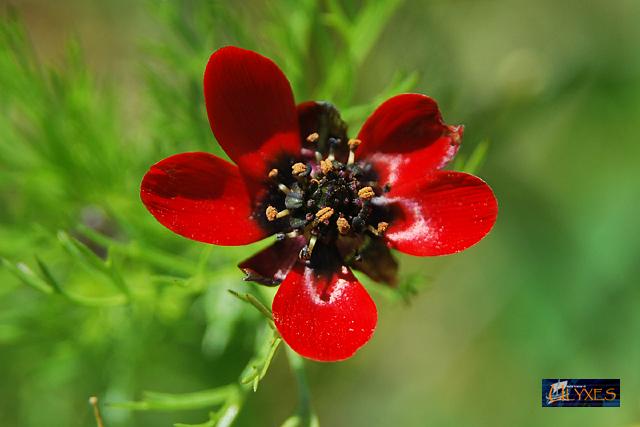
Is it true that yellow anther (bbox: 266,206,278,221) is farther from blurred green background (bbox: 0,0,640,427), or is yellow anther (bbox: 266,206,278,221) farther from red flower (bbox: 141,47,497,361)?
blurred green background (bbox: 0,0,640,427)

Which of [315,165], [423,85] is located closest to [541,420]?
[423,85]

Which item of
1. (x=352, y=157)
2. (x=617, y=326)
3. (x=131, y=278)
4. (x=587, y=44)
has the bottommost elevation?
(x=617, y=326)

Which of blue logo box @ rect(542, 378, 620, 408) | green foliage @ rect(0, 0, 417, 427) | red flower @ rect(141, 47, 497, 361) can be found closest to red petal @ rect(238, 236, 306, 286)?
red flower @ rect(141, 47, 497, 361)

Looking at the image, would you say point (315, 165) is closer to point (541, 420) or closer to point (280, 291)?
point (280, 291)

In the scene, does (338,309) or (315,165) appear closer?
(338,309)

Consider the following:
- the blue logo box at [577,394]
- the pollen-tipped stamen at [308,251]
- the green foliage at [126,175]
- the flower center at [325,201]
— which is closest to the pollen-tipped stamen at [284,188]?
the flower center at [325,201]

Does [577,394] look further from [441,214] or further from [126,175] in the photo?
[126,175]
